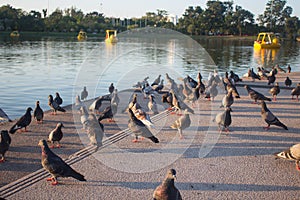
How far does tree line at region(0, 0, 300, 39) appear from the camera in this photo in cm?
9100

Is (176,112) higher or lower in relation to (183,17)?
lower

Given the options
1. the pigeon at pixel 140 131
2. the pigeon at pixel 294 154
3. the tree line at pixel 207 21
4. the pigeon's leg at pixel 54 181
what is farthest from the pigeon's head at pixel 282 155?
the tree line at pixel 207 21

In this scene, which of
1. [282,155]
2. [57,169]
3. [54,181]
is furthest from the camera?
[282,155]

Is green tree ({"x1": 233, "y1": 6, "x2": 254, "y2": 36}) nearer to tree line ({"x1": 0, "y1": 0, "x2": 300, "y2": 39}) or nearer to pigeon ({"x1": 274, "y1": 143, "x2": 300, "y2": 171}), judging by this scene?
tree line ({"x1": 0, "y1": 0, "x2": 300, "y2": 39})

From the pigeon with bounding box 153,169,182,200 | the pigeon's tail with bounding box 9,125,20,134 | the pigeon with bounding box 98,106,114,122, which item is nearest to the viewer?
the pigeon with bounding box 153,169,182,200

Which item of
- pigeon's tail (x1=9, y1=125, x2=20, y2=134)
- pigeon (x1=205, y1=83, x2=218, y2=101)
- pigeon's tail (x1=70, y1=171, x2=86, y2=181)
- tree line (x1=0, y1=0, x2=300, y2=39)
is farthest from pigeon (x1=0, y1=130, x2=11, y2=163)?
tree line (x1=0, y1=0, x2=300, y2=39)

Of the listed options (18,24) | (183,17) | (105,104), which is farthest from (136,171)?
(183,17)

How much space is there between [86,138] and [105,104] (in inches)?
173

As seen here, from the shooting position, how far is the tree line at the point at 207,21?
299 ft

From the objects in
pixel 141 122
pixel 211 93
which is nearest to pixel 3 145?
pixel 141 122

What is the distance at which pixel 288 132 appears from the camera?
8.91 metres

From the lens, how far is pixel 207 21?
3920 inches

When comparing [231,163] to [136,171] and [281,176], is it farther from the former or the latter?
[136,171]

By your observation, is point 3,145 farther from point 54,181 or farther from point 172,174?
point 172,174
